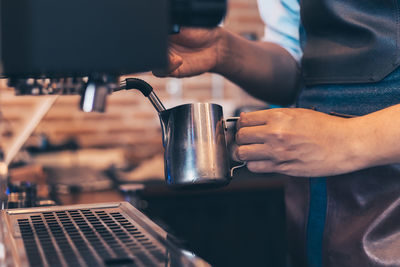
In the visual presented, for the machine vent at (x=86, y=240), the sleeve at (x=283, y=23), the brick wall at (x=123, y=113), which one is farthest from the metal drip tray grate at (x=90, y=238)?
the brick wall at (x=123, y=113)

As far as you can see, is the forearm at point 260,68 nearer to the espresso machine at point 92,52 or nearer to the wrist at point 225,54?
the wrist at point 225,54

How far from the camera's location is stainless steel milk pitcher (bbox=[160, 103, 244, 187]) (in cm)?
79

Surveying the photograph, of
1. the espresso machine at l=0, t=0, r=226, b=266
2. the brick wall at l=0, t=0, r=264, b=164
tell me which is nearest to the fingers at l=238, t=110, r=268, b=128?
the espresso machine at l=0, t=0, r=226, b=266

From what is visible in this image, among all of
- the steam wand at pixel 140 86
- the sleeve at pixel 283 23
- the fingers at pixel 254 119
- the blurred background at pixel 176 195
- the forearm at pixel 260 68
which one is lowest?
the blurred background at pixel 176 195

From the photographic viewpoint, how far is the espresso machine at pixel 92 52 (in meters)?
0.49

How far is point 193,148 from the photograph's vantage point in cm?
79

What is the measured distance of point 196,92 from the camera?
411cm

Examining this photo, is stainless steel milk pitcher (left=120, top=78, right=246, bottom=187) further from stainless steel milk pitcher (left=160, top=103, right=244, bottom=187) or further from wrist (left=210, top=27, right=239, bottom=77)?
wrist (left=210, top=27, right=239, bottom=77)

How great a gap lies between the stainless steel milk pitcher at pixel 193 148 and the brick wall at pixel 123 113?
289 cm

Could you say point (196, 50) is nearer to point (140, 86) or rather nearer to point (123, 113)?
point (140, 86)

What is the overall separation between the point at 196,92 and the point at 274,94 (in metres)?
2.91

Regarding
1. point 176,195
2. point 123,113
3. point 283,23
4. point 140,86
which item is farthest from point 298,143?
point 123,113

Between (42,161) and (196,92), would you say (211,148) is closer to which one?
(42,161)

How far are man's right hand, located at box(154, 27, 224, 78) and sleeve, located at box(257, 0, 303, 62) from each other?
0.24 meters
